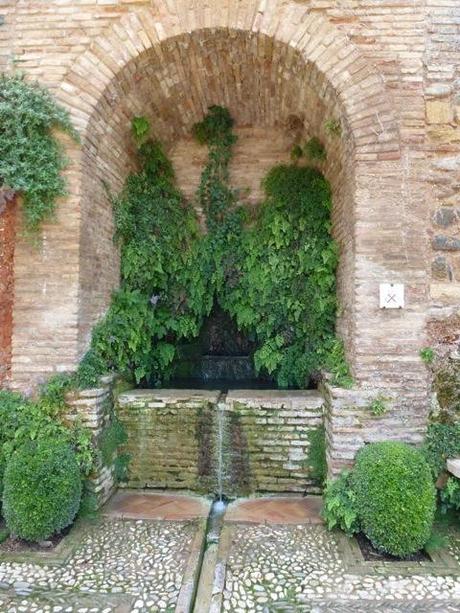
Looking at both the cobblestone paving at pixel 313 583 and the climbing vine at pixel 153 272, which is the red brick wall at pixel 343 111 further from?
the cobblestone paving at pixel 313 583

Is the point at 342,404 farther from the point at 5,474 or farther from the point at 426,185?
the point at 5,474

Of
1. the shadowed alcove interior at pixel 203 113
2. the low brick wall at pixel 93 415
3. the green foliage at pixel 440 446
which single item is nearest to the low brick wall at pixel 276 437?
the shadowed alcove interior at pixel 203 113

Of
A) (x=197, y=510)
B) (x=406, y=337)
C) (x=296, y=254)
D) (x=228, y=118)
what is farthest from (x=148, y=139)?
(x=197, y=510)

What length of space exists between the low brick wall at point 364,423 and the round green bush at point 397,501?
0.26 meters

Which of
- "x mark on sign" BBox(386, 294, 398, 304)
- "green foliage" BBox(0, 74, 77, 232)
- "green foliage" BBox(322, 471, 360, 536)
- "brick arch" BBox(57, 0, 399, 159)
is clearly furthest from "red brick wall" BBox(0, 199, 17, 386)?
"x mark on sign" BBox(386, 294, 398, 304)

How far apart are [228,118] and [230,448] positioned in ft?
11.2

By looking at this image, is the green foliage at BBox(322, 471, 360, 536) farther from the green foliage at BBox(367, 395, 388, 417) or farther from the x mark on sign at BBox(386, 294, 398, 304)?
the x mark on sign at BBox(386, 294, 398, 304)

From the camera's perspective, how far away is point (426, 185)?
3.54 meters

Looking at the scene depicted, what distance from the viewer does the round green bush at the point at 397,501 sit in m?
2.96

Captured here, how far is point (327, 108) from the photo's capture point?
3.83m

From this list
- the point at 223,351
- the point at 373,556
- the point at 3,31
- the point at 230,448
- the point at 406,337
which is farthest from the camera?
the point at 223,351

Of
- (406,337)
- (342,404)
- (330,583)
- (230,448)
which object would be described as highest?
(406,337)

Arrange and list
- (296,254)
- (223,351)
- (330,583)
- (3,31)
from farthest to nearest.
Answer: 1. (223,351)
2. (296,254)
3. (3,31)
4. (330,583)

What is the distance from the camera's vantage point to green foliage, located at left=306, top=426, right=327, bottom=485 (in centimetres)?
383
